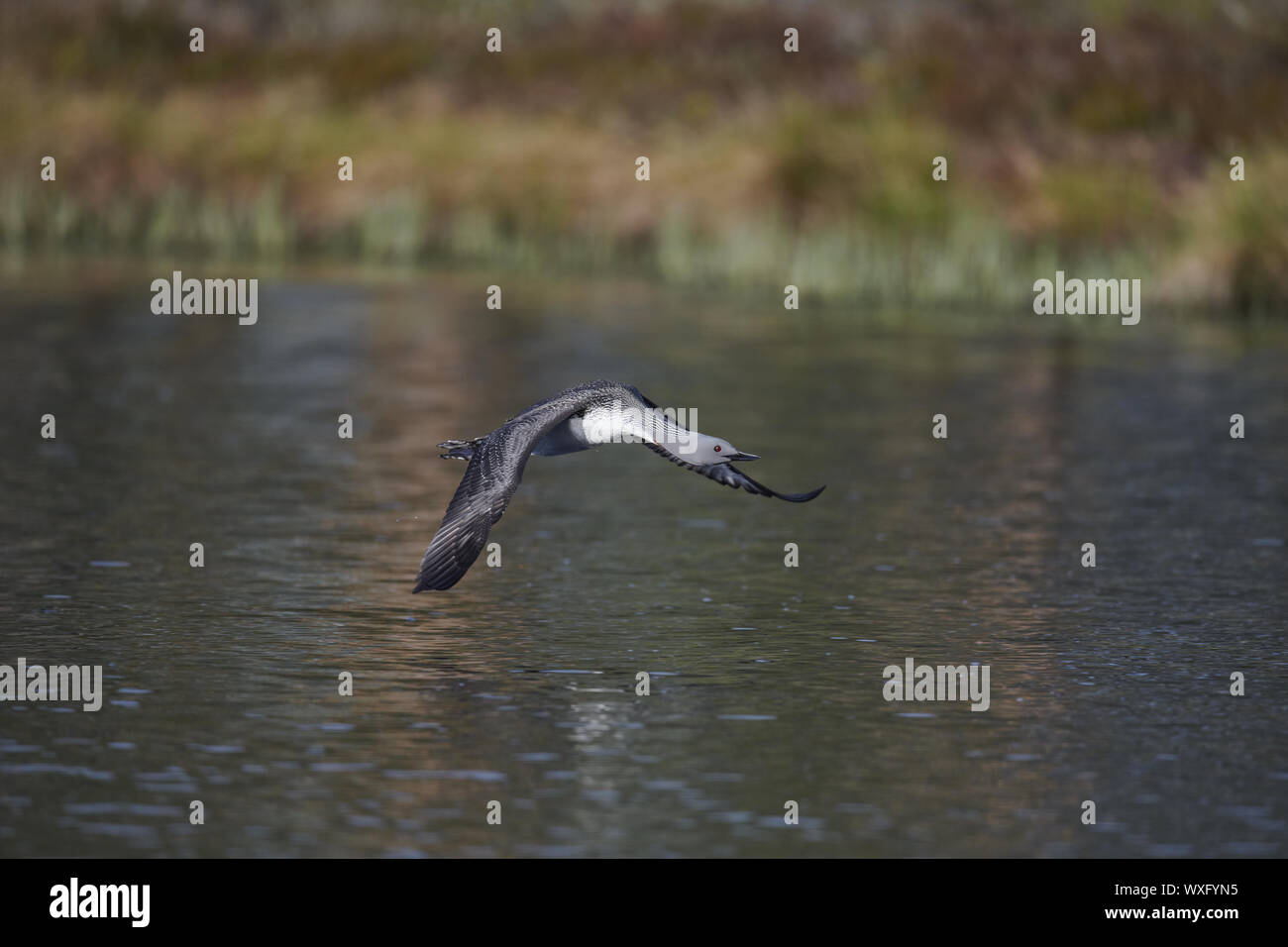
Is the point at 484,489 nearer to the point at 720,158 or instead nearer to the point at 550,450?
the point at 550,450

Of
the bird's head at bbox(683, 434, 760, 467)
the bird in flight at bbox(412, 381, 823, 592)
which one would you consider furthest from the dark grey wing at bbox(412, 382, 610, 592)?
the bird's head at bbox(683, 434, 760, 467)

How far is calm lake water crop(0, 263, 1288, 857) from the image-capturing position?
33.7 ft

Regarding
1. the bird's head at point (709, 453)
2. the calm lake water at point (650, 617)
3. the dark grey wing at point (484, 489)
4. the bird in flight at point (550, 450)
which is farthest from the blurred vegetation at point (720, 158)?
the dark grey wing at point (484, 489)

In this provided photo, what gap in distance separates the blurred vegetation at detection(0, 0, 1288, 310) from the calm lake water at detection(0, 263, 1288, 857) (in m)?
7.41

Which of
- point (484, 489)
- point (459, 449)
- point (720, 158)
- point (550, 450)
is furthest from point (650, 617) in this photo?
point (720, 158)

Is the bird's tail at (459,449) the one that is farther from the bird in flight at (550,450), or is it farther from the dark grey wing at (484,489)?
the dark grey wing at (484,489)

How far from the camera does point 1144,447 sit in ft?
75.9

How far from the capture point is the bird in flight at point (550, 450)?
11.8m

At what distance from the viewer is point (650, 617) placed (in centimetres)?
1448

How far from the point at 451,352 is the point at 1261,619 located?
17586 mm

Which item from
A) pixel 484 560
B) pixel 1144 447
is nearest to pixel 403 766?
pixel 484 560

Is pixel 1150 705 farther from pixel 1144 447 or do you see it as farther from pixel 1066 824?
pixel 1144 447

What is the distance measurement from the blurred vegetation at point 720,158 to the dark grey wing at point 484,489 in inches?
847
